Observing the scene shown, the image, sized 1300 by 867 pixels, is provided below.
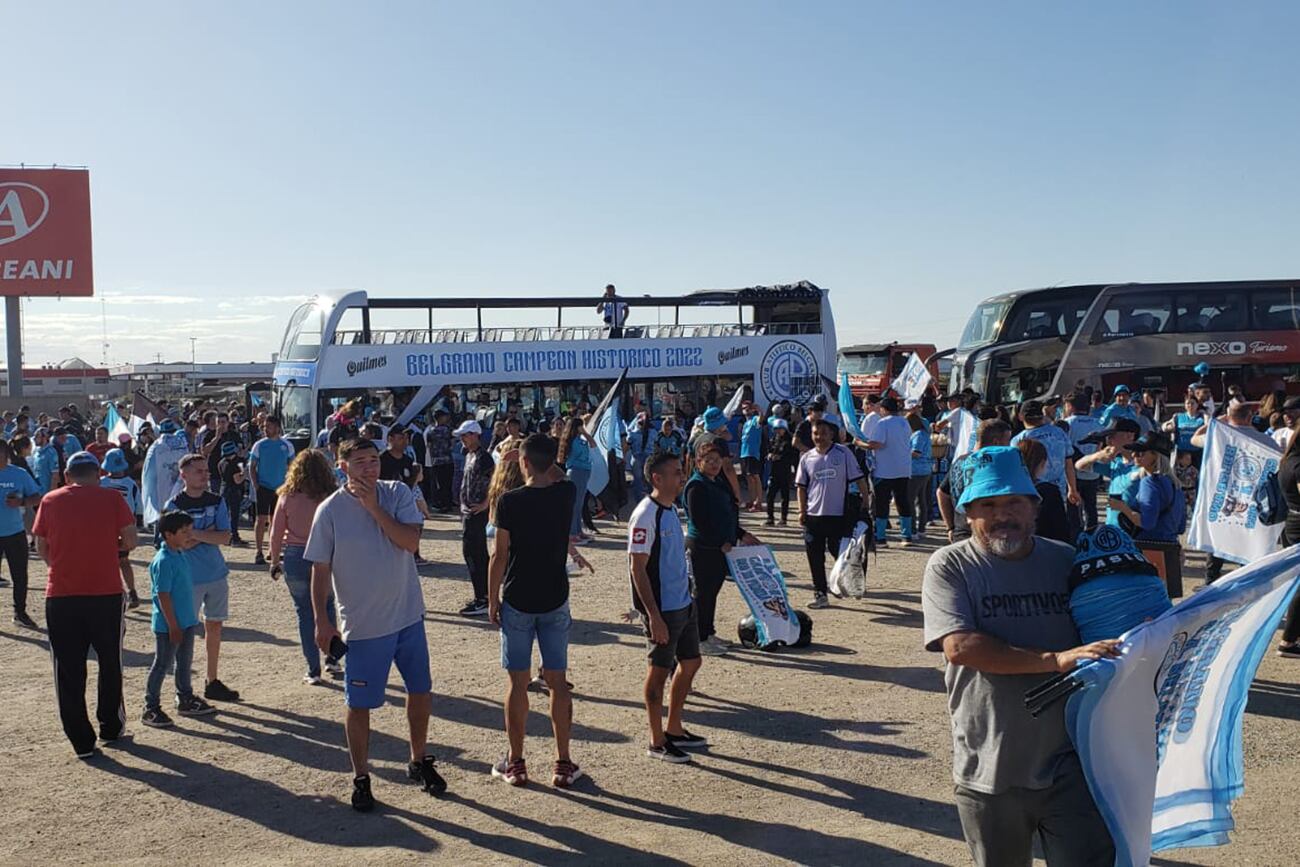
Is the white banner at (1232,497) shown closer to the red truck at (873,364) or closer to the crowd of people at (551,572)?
the crowd of people at (551,572)

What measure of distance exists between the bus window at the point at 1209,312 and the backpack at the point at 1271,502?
19.7 metres

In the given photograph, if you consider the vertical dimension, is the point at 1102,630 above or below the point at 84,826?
above

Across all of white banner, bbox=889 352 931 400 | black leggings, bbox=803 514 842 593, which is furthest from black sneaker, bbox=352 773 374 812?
white banner, bbox=889 352 931 400

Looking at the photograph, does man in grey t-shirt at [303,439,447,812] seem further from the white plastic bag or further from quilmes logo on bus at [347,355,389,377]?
quilmes logo on bus at [347,355,389,377]

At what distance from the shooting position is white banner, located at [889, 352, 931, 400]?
59.1ft

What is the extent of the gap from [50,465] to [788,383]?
59.2 ft

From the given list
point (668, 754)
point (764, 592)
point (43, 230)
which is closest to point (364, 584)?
point (668, 754)

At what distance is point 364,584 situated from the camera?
5.38 metres

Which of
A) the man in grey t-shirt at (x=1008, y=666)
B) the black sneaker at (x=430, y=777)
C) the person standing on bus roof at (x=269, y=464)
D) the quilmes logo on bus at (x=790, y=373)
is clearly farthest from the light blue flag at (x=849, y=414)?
the quilmes logo on bus at (x=790, y=373)

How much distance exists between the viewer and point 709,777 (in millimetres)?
5836

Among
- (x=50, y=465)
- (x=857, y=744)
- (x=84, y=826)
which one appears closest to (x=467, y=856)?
(x=84, y=826)

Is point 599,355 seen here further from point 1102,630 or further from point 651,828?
point 1102,630

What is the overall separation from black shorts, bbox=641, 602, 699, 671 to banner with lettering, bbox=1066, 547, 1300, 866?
2.99m

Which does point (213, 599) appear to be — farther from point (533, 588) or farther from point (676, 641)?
point (676, 641)
